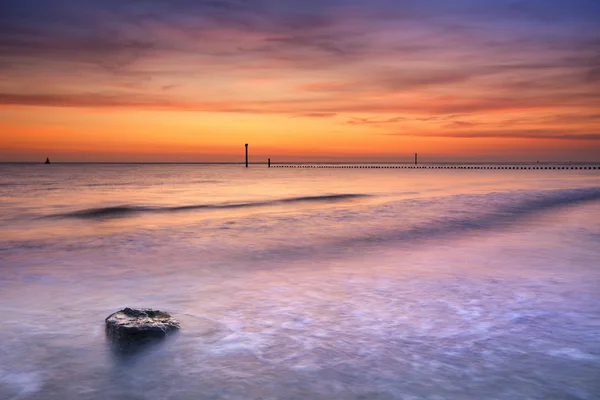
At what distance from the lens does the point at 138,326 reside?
17.2 feet

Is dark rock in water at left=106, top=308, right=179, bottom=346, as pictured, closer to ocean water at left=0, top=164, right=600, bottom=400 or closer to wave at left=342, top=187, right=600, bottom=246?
ocean water at left=0, top=164, right=600, bottom=400

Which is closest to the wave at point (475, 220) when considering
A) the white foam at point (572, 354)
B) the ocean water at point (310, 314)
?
the ocean water at point (310, 314)

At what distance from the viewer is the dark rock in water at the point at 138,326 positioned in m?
5.14

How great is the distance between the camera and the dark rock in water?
514cm

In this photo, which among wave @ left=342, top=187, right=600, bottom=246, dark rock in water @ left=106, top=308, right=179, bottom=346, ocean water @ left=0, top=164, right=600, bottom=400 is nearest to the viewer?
ocean water @ left=0, top=164, right=600, bottom=400

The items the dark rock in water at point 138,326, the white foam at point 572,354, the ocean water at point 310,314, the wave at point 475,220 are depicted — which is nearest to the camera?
the ocean water at point 310,314

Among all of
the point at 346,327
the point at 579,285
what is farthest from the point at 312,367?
the point at 579,285

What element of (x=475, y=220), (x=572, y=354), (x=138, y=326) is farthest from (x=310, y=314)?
(x=475, y=220)

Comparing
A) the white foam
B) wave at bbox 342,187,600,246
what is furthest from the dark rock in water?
wave at bbox 342,187,600,246

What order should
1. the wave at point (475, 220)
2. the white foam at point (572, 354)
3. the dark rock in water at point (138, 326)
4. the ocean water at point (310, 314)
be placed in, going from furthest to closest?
the wave at point (475, 220)
the dark rock in water at point (138, 326)
the white foam at point (572, 354)
the ocean water at point (310, 314)

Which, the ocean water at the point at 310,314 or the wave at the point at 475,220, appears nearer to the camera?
the ocean water at the point at 310,314

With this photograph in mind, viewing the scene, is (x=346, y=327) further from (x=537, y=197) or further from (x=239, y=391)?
(x=537, y=197)

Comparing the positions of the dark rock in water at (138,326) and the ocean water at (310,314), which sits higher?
the dark rock in water at (138,326)

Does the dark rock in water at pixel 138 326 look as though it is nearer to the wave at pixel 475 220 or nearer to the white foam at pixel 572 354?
the white foam at pixel 572 354
